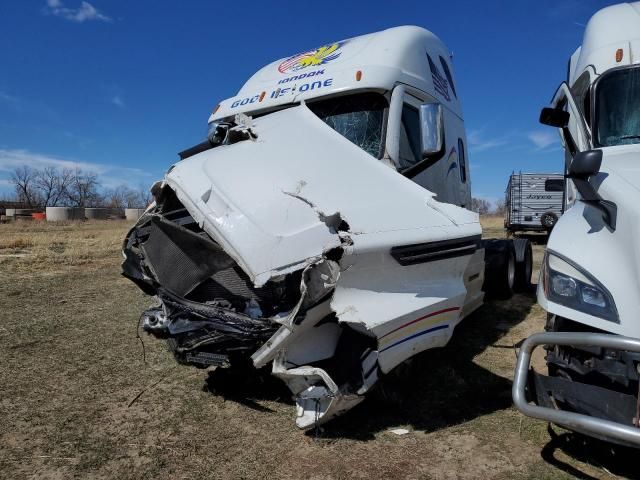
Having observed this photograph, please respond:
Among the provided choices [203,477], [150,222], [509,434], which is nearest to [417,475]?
[509,434]

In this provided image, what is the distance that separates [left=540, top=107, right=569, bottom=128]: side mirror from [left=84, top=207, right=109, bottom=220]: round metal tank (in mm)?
48059

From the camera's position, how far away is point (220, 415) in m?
3.54

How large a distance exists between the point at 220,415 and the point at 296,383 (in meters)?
0.89

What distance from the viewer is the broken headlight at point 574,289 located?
8.24ft

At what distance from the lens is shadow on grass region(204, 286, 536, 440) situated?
3.37 meters

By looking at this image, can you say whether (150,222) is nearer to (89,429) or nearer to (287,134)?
(287,134)

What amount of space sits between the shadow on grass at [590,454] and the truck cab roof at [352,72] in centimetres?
339

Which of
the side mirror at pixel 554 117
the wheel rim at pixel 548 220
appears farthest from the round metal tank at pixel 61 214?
the side mirror at pixel 554 117

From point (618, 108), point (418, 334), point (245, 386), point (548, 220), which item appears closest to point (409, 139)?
point (618, 108)

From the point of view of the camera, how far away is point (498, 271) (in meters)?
7.03

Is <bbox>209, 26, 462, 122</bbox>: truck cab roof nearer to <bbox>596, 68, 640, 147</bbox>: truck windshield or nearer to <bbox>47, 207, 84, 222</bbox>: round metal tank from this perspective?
<bbox>596, 68, 640, 147</bbox>: truck windshield

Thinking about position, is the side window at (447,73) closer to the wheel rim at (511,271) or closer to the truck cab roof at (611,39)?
the truck cab roof at (611,39)

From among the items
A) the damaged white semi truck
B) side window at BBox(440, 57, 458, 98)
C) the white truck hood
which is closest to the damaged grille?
the damaged white semi truck

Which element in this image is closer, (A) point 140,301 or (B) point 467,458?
(B) point 467,458
